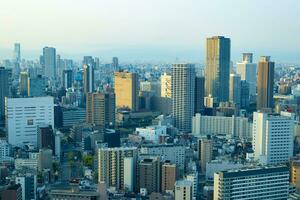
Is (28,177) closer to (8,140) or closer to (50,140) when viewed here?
(50,140)

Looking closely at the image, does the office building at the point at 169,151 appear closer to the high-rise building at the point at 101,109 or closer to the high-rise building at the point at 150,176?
the high-rise building at the point at 150,176

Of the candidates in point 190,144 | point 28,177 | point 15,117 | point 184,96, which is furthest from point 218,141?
point 28,177

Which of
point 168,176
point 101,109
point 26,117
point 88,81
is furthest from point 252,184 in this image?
point 88,81

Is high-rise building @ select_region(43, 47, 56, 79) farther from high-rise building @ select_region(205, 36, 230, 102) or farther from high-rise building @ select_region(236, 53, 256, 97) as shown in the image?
high-rise building @ select_region(205, 36, 230, 102)

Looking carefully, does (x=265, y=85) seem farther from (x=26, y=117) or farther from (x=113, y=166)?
(x=113, y=166)

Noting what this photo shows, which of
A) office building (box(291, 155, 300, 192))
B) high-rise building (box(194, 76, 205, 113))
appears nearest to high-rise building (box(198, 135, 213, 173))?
office building (box(291, 155, 300, 192))

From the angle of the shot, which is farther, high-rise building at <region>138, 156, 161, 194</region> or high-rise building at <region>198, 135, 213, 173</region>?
high-rise building at <region>198, 135, 213, 173</region>

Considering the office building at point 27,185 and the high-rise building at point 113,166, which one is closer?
the office building at point 27,185

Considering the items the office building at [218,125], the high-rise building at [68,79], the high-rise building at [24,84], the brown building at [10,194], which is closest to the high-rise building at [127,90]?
the high-rise building at [24,84]
